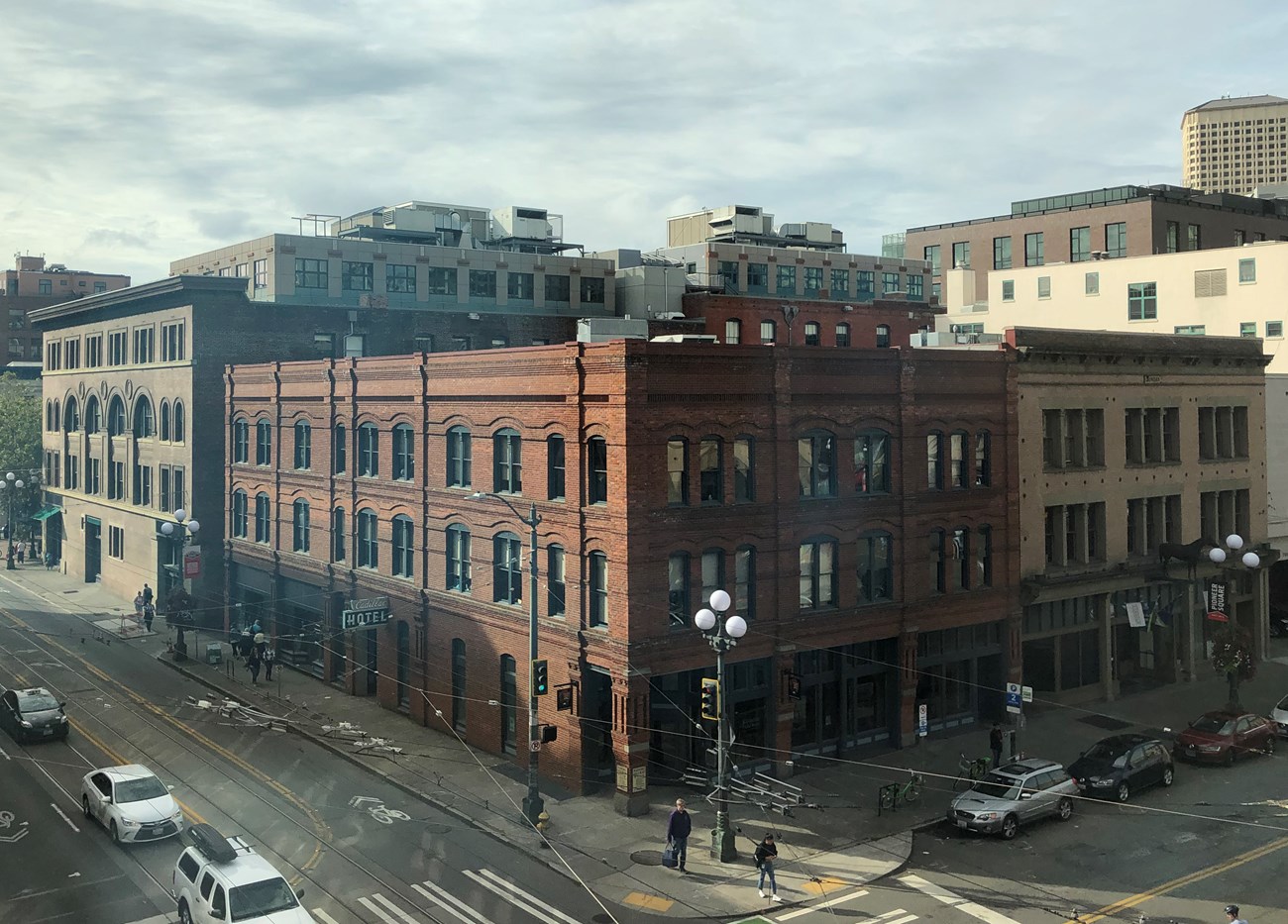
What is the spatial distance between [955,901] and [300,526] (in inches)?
1331

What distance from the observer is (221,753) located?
128 feet

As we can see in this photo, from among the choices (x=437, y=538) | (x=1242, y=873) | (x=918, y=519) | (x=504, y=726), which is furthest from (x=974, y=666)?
(x=437, y=538)

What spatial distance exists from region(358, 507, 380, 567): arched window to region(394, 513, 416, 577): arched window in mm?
1513

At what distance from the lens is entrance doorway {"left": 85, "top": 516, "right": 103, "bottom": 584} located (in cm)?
7519

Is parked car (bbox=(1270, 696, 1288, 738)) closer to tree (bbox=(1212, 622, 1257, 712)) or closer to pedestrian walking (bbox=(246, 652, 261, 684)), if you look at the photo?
tree (bbox=(1212, 622, 1257, 712))

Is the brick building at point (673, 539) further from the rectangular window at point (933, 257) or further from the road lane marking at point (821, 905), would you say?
the rectangular window at point (933, 257)

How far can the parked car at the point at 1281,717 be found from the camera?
42188 millimetres

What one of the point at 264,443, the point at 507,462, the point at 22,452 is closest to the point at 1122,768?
the point at 507,462

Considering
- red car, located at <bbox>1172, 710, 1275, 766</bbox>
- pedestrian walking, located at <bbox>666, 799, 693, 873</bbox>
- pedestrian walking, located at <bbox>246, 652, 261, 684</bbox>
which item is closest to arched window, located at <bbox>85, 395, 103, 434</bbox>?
pedestrian walking, located at <bbox>246, 652, 261, 684</bbox>

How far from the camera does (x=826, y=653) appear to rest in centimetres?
3862

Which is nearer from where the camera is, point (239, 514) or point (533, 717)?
point (533, 717)

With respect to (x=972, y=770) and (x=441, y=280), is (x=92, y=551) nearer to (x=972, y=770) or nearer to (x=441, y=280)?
(x=441, y=280)

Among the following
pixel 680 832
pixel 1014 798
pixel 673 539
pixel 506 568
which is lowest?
pixel 1014 798

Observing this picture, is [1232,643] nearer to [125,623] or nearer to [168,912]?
[168,912]
